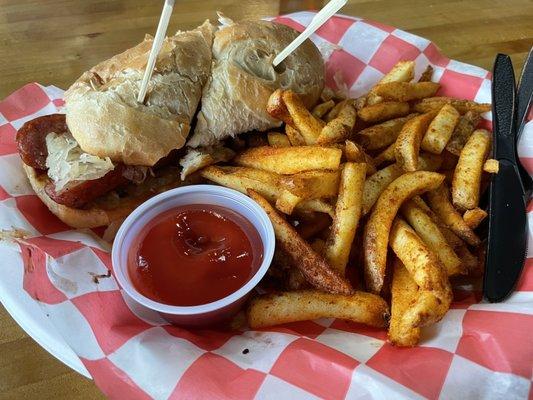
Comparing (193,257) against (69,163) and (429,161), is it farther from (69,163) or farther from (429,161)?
(429,161)

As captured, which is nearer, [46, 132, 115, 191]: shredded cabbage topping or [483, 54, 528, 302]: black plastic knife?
[483, 54, 528, 302]: black plastic knife

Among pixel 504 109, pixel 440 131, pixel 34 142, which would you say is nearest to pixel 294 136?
pixel 440 131

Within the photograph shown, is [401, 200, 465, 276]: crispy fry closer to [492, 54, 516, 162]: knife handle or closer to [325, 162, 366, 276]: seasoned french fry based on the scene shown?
[325, 162, 366, 276]: seasoned french fry

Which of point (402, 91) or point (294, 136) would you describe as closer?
point (294, 136)

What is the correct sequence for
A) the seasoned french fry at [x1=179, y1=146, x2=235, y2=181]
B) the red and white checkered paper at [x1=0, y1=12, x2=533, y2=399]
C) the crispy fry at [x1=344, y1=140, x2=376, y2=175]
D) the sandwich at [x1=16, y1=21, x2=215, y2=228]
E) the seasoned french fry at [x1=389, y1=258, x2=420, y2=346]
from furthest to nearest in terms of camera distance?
the seasoned french fry at [x1=179, y1=146, x2=235, y2=181] < the sandwich at [x1=16, y1=21, x2=215, y2=228] < the crispy fry at [x1=344, y1=140, x2=376, y2=175] < the seasoned french fry at [x1=389, y1=258, x2=420, y2=346] < the red and white checkered paper at [x1=0, y1=12, x2=533, y2=399]

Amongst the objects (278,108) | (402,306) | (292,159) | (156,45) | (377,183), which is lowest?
(402,306)

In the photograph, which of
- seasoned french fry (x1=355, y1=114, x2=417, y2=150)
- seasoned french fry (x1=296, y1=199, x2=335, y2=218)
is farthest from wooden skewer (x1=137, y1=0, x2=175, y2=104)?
seasoned french fry (x1=355, y1=114, x2=417, y2=150)
